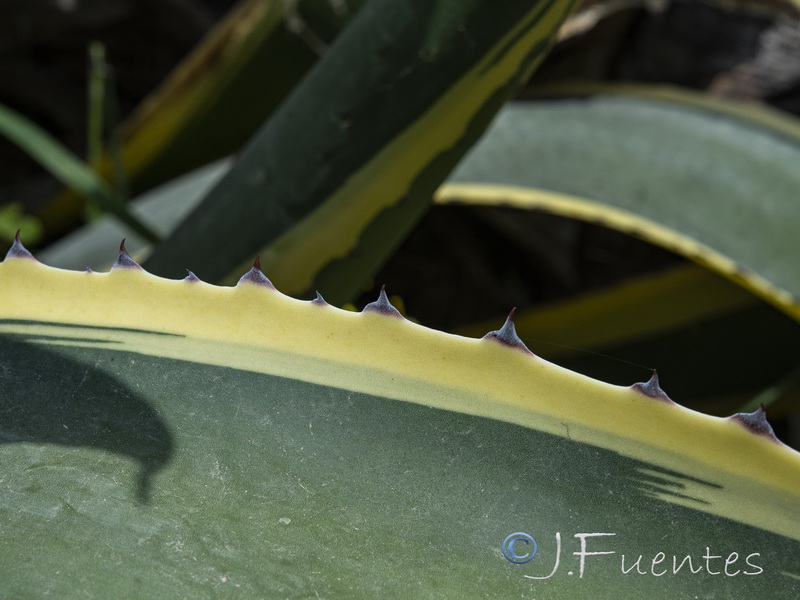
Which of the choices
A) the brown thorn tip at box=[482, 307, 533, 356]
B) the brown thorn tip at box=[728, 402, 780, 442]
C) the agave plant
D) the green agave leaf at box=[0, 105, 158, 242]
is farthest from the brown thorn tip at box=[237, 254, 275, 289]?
the green agave leaf at box=[0, 105, 158, 242]

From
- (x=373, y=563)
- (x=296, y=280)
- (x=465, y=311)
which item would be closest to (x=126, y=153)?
(x=465, y=311)

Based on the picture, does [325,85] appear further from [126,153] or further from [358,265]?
[126,153]

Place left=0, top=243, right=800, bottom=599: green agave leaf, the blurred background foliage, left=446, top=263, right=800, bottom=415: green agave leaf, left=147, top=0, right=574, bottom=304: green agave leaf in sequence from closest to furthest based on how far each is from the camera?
left=0, top=243, right=800, bottom=599: green agave leaf → left=147, top=0, right=574, bottom=304: green agave leaf → the blurred background foliage → left=446, top=263, right=800, bottom=415: green agave leaf

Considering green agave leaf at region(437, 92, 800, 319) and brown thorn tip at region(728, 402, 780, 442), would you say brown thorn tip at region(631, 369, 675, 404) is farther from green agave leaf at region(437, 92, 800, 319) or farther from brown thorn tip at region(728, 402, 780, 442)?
green agave leaf at region(437, 92, 800, 319)

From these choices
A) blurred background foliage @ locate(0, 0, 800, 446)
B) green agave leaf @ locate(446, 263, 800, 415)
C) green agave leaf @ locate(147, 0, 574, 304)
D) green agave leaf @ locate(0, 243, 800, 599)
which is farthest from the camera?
green agave leaf @ locate(446, 263, 800, 415)

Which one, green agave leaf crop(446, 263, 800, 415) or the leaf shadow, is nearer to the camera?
the leaf shadow

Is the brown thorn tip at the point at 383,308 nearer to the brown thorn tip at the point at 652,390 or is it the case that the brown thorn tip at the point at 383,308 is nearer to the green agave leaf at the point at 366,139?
the brown thorn tip at the point at 652,390

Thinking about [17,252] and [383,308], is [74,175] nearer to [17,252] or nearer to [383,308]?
[17,252]

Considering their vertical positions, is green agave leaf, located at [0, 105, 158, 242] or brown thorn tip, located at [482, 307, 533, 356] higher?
brown thorn tip, located at [482, 307, 533, 356]

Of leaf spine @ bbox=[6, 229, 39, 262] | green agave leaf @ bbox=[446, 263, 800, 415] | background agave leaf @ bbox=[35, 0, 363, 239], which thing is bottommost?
green agave leaf @ bbox=[446, 263, 800, 415]

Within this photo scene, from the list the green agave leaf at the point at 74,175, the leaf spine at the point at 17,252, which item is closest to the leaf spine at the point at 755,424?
the leaf spine at the point at 17,252
